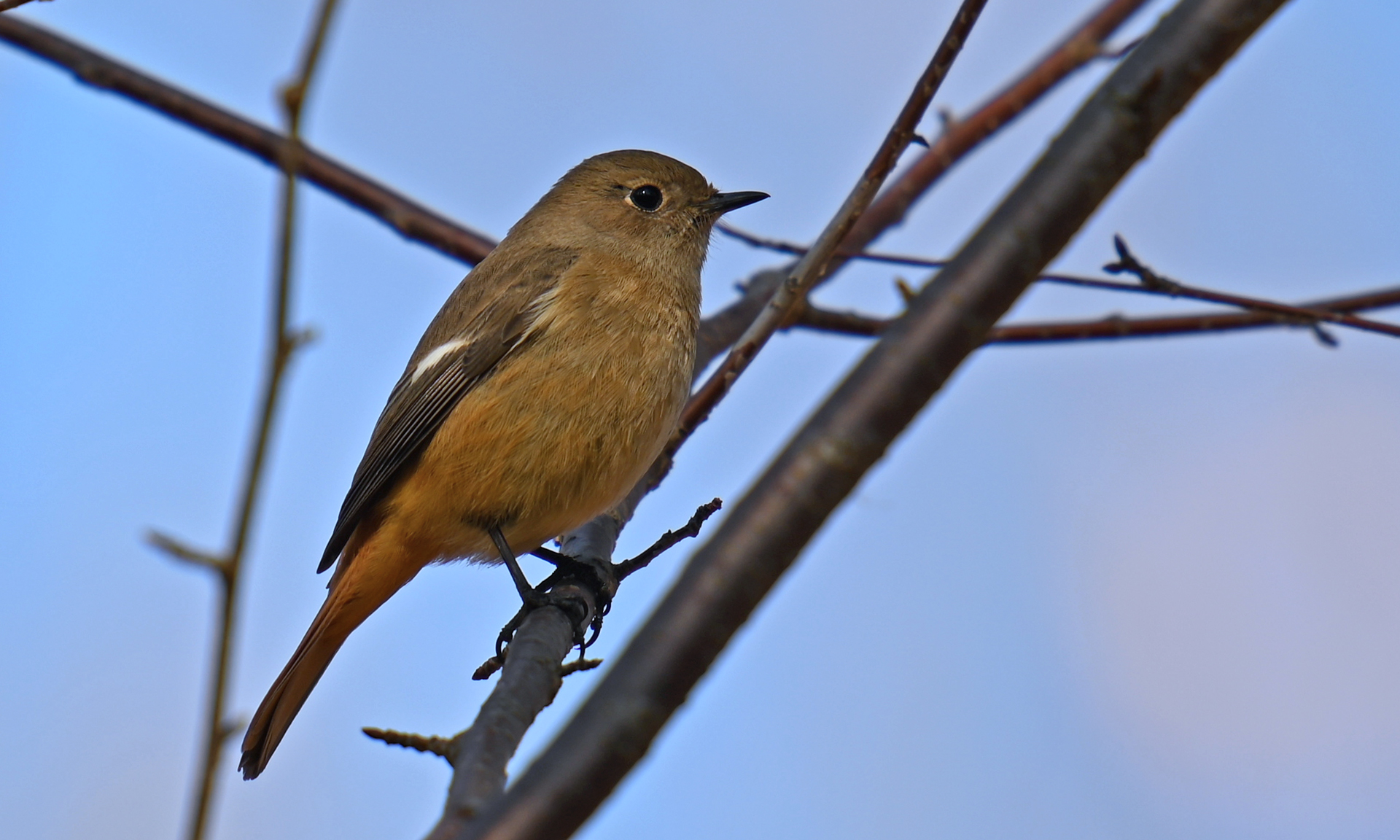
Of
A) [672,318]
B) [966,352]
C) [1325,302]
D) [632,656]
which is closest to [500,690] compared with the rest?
[632,656]

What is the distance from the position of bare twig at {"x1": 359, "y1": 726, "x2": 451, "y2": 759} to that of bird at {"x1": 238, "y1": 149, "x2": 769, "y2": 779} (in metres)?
1.41

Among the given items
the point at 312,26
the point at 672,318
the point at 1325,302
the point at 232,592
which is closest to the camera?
the point at 232,592

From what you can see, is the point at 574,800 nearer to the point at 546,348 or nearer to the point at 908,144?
the point at 908,144

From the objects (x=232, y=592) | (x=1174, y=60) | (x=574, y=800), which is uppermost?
(x=1174, y=60)

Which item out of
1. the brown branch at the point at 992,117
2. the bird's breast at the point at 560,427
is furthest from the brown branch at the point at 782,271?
the bird's breast at the point at 560,427

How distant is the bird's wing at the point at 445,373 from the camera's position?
477 centimetres

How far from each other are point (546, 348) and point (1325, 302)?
8.49 ft

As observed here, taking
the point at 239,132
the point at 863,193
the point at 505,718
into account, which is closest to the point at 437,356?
the point at 239,132

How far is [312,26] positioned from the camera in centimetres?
148

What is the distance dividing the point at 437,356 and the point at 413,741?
2.64m

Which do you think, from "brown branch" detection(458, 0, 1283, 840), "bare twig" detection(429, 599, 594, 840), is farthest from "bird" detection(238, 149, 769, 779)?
"brown branch" detection(458, 0, 1283, 840)

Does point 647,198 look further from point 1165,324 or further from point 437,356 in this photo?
point 1165,324

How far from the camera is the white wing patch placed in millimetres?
5077

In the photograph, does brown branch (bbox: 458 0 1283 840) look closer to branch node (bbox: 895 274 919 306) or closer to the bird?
branch node (bbox: 895 274 919 306)
